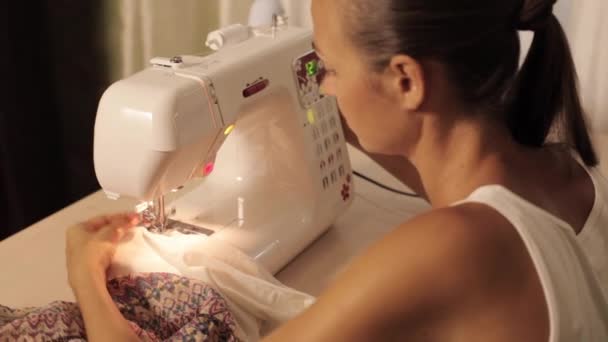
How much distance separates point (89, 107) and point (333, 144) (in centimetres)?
108

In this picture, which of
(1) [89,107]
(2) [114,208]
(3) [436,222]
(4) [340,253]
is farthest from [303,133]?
(1) [89,107]

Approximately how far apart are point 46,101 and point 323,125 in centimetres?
116

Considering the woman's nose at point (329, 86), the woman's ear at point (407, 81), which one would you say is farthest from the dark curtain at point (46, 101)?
the woman's ear at point (407, 81)

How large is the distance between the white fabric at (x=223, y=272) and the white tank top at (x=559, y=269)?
0.38m

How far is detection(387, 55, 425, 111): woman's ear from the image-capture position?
695mm

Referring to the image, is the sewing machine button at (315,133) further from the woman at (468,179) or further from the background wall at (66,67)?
the background wall at (66,67)

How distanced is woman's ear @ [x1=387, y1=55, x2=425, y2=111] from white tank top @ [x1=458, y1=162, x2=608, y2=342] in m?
0.11

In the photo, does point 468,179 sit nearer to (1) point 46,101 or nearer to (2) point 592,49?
(2) point 592,49

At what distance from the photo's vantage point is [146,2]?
176 cm

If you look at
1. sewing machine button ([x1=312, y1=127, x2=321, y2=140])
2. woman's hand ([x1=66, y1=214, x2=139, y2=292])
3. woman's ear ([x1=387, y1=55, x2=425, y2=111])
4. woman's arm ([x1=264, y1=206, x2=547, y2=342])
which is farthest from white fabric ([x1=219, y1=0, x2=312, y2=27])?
woman's arm ([x1=264, y1=206, x2=547, y2=342])

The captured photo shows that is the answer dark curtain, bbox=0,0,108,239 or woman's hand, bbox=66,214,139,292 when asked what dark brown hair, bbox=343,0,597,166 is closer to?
woman's hand, bbox=66,214,139,292

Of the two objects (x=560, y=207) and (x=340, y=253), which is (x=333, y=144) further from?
(x=560, y=207)

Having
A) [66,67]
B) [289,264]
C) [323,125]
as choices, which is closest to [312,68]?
[323,125]

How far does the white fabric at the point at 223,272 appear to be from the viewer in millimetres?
987
